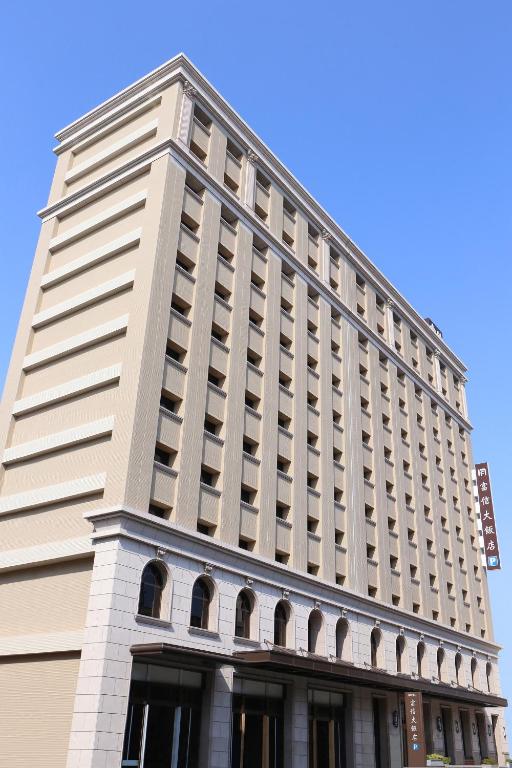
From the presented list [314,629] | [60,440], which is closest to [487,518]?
[314,629]

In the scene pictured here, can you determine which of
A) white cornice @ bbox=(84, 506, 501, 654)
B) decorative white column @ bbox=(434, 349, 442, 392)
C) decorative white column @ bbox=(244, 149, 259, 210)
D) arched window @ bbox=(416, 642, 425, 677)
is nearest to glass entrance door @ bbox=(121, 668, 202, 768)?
white cornice @ bbox=(84, 506, 501, 654)

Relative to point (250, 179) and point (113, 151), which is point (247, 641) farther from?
point (113, 151)

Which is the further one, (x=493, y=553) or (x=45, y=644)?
(x=493, y=553)

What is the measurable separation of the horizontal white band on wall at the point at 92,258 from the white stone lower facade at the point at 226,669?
14.6 meters

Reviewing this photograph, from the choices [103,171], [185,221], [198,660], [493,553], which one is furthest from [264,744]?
[493,553]

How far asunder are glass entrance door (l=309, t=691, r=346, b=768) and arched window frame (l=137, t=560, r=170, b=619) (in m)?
11.6

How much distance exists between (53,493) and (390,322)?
34.1 m

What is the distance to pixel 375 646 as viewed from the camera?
4059 centimetres

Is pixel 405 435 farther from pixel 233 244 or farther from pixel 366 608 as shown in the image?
pixel 233 244

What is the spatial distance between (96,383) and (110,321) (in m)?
3.23

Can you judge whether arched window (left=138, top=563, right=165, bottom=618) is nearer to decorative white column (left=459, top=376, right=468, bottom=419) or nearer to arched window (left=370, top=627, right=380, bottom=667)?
arched window (left=370, top=627, right=380, bottom=667)

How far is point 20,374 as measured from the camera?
3647 centimetres

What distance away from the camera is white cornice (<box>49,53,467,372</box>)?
39.7 m

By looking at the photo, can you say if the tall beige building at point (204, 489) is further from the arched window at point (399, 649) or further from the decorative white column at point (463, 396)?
the decorative white column at point (463, 396)
